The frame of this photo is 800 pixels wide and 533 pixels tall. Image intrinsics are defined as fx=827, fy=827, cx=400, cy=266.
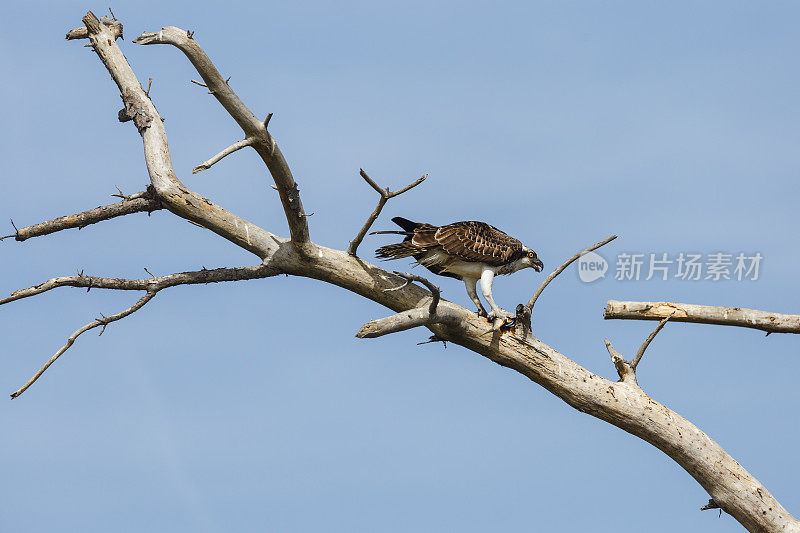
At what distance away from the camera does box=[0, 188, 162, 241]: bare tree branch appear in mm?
8500

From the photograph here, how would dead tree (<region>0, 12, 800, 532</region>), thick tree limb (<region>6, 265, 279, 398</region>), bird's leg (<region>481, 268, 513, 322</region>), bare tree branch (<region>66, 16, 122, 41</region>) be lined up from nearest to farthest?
thick tree limb (<region>6, 265, 279, 398</region>)
dead tree (<region>0, 12, 800, 532</region>)
bird's leg (<region>481, 268, 513, 322</region>)
bare tree branch (<region>66, 16, 122, 41</region>)

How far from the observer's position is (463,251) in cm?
880

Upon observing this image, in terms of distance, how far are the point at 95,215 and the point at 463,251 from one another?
3.84 metres

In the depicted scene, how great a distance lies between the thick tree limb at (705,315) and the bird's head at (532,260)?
1.03m

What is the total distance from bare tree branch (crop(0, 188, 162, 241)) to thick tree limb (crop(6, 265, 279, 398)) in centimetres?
63

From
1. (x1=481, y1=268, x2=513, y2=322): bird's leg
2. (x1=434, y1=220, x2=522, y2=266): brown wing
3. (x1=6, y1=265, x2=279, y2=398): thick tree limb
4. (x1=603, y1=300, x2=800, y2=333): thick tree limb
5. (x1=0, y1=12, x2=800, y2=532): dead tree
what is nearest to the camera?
(x1=6, y1=265, x2=279, y2=398): thick tree limb

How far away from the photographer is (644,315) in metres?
9.09

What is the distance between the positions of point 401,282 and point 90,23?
15.3 ft

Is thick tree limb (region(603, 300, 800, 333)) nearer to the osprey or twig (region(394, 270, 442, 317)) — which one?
the osprey

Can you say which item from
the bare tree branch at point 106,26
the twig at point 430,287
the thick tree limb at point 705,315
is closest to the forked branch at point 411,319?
the twig at point 430,287

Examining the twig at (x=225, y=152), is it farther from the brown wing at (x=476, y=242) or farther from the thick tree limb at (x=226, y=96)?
the brown wing at (x=476, y=242)

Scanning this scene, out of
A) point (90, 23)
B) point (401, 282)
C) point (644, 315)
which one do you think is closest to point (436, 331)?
point (401, 282)

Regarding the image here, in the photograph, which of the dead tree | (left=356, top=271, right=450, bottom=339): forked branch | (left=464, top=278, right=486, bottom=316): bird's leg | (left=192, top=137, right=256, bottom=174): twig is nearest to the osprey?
(left=464, top=278, right=486, bottom=316): bird's leg

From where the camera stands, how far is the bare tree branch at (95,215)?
850cm
